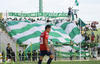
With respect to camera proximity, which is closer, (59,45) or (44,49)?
(44,49)

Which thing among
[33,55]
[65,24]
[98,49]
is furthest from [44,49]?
[65,24]

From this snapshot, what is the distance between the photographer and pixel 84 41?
104ft

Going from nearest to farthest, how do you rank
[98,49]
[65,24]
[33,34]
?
[98,49] → [33,34] → [65,24]

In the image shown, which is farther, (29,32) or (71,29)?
(71,29)

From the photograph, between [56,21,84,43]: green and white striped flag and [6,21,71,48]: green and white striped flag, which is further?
[56,21,84,43]: green and white striped flag

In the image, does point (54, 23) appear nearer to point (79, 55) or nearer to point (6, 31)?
point (6, 31)

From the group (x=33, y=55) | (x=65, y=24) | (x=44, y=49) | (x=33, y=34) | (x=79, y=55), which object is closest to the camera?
(x=44, y=49)

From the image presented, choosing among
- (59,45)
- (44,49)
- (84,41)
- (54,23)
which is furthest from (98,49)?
(44,49)

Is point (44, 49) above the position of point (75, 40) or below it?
above

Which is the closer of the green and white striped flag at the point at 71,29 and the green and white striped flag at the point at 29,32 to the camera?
the green and white striped flag at the point at 29,32

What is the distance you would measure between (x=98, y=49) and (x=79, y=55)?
3.10 m

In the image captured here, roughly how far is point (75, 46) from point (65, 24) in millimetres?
7549

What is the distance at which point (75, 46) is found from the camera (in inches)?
1148

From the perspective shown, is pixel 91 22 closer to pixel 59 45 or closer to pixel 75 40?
pixel 75 40
